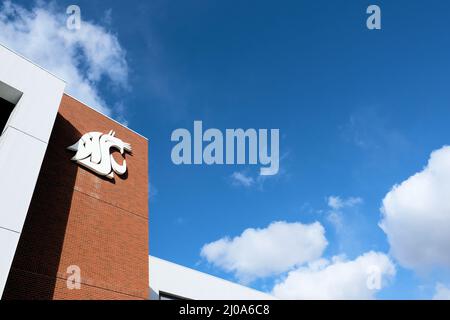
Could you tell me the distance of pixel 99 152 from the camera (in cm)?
1850

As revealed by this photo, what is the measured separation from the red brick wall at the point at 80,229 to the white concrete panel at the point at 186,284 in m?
3.27

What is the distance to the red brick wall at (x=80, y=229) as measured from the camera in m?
13.9

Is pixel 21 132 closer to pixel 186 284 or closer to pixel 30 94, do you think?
pixel 30 94

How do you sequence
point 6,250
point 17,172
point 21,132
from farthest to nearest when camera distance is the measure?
1. point 21,132
2. point 17,172
3. point 6,250

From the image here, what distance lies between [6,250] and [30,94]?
5931 millimetres

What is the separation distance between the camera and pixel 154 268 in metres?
21.2

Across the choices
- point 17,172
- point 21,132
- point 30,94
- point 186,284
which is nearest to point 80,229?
point 17,172

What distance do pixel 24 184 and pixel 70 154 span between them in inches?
192

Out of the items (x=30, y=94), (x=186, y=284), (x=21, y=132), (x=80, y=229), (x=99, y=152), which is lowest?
(x=186, y=284)

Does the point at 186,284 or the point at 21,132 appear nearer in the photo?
the point at 21,132

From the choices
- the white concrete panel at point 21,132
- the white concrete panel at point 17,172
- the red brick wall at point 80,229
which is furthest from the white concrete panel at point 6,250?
the red brick wall at point 80,229

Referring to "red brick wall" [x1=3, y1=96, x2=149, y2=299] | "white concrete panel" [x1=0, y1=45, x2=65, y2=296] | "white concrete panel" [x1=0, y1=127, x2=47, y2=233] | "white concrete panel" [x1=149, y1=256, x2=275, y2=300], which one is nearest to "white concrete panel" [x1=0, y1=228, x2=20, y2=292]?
"white concrete panel" [x1=0, y1=45, x2=65, y2=296]

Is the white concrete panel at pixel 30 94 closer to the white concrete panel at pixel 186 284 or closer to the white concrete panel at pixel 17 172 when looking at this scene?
the white concrete panel at pixel 17 172
